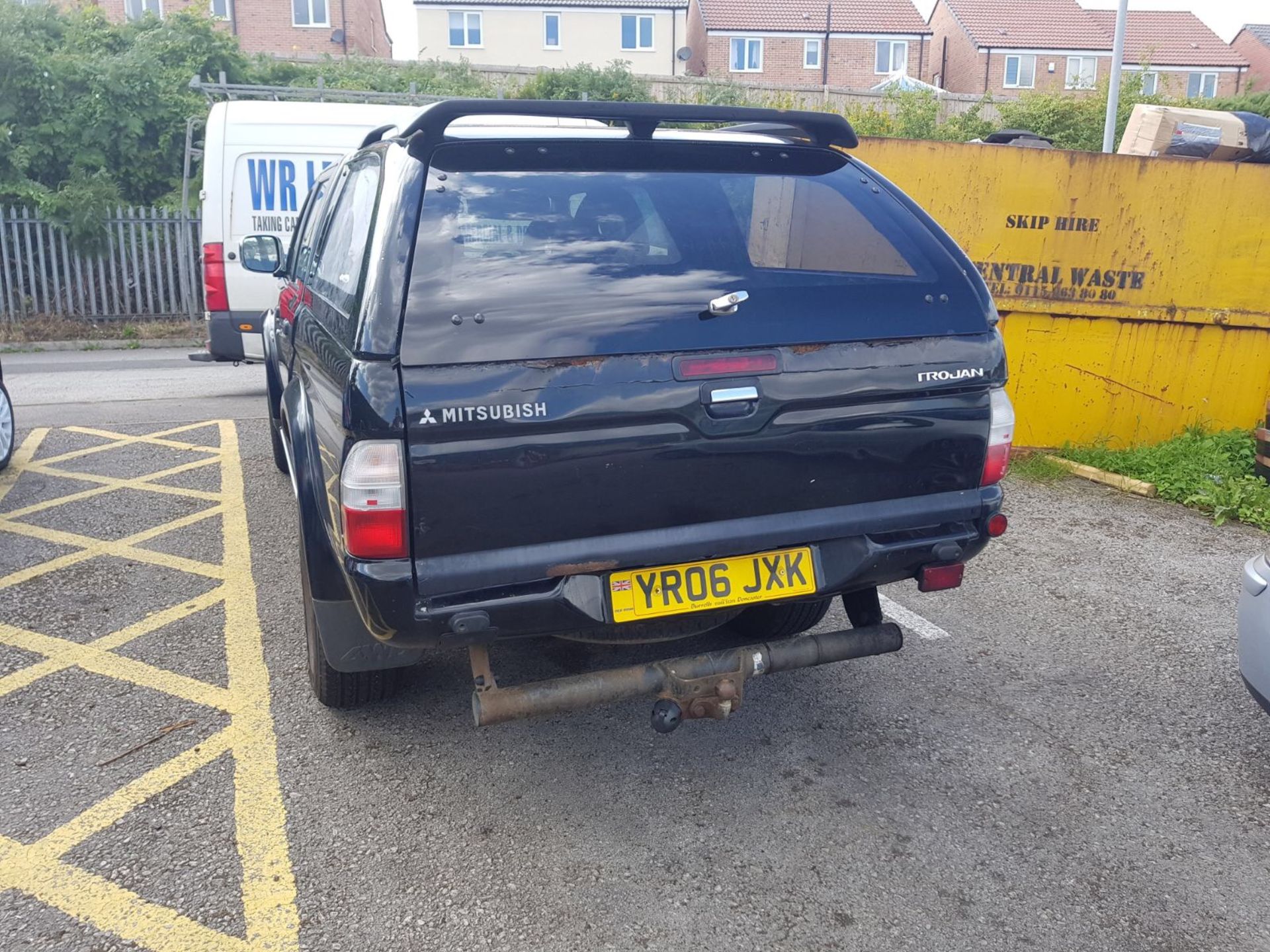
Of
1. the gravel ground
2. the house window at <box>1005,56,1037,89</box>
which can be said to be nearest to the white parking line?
the gravel ground

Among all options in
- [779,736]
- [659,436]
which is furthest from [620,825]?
[659,436]

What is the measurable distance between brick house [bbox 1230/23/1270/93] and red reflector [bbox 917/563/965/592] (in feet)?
171

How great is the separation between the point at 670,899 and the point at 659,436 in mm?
1191

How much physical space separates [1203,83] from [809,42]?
58.4ft

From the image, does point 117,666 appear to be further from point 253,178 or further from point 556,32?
point 556,32

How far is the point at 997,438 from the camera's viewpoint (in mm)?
3039

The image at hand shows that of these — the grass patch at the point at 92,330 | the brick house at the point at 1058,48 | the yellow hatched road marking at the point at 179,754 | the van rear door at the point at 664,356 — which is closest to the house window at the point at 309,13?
the brick house at the point at 1058,48

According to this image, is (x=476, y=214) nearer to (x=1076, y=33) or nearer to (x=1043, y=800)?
(x=1043, y=800)

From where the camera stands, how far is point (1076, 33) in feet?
146

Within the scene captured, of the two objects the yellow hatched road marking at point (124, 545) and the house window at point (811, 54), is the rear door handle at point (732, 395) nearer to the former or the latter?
the yellow hatched road marking at point (124, 545)

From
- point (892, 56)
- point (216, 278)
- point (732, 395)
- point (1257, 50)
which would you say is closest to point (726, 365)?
point (732, 395)

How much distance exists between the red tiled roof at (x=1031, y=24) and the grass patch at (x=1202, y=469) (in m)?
42.7

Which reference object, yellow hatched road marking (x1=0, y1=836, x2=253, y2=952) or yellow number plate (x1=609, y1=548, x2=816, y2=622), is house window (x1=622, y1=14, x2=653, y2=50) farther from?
yellow hatched road marking (x1=0, y1=836, x2=253, y2=952)

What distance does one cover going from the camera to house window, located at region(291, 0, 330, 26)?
37.5m
